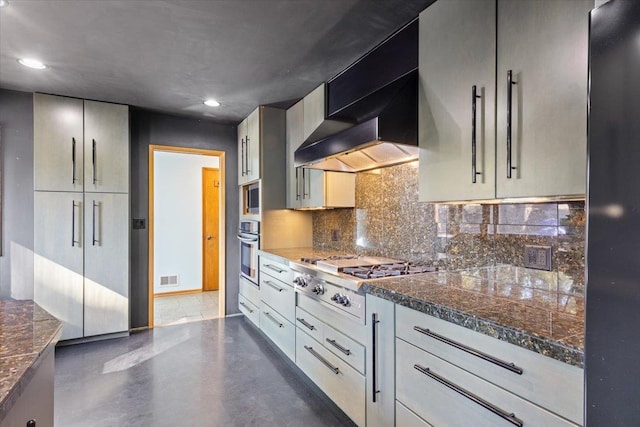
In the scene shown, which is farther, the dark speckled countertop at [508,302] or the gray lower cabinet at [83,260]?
the gray lower cabinet at [83,260]

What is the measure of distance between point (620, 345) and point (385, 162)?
180 cm

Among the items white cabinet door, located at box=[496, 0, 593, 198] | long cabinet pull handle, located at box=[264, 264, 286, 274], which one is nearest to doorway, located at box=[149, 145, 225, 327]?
long cabinet pull handle, located at box=[264, 264, 286, 274]

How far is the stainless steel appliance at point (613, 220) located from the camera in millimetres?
657

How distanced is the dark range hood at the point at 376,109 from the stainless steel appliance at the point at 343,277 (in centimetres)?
69

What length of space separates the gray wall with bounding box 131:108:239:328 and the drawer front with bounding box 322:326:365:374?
235 centimetres

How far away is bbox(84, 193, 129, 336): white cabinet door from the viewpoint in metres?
3.29

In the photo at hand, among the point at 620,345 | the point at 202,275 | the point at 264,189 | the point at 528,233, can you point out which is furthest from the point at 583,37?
the point at 202,275

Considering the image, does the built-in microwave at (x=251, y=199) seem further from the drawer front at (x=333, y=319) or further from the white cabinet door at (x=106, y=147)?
the drawer front at (x=333, y=319)

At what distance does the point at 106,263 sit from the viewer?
3.35m

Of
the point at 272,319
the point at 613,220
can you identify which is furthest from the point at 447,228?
the point at 272,319

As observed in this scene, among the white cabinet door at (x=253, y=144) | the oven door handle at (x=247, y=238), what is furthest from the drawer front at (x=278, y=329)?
the white cabinet door at (x=253, y=144)

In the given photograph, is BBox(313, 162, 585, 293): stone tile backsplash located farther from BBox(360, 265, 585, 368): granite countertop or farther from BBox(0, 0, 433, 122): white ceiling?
BBox(0, 0, 433, 122): white ceiling

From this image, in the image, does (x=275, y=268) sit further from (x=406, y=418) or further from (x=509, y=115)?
(x=509, y=115)

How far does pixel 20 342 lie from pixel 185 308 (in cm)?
388
